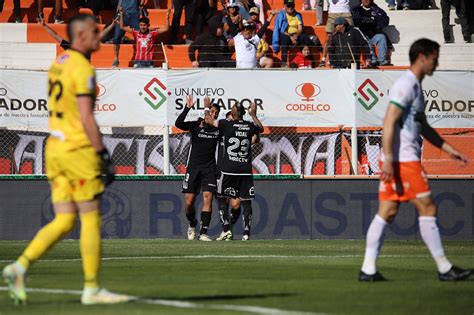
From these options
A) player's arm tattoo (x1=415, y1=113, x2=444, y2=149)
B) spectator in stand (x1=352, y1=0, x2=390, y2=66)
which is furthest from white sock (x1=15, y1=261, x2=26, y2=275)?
spectator in stand (x1=352, y1=0, x2=390, y2=66)

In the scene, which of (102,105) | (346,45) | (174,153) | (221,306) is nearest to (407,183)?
(221,306)

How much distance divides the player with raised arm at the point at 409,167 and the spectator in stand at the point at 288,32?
15236 millimetres

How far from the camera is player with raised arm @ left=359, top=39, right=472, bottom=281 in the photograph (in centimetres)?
1109

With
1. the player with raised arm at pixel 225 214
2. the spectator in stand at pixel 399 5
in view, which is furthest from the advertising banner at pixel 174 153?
the spectator in stand at pixel 399 5

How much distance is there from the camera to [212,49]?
2573cm

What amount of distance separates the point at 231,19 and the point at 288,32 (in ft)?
4.47

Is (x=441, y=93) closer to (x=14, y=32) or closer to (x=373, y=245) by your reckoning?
(x=14, y=32)

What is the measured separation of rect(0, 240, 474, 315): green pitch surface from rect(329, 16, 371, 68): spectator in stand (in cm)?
784

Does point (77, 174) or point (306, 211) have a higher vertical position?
point (77, 174)

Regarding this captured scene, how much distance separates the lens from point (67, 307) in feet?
30.1

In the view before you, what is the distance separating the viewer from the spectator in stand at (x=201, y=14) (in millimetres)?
28031

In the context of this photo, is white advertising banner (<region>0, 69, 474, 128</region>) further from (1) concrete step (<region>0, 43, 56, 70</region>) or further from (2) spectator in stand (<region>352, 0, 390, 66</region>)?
(2) spectator in stand (<region>352, 0, 390, 66</region>)

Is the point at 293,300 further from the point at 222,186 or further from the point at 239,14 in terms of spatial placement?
the point at 239,14

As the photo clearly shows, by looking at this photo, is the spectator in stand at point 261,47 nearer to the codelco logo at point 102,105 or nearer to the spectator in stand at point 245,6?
the spectator in stand at point 245,6
